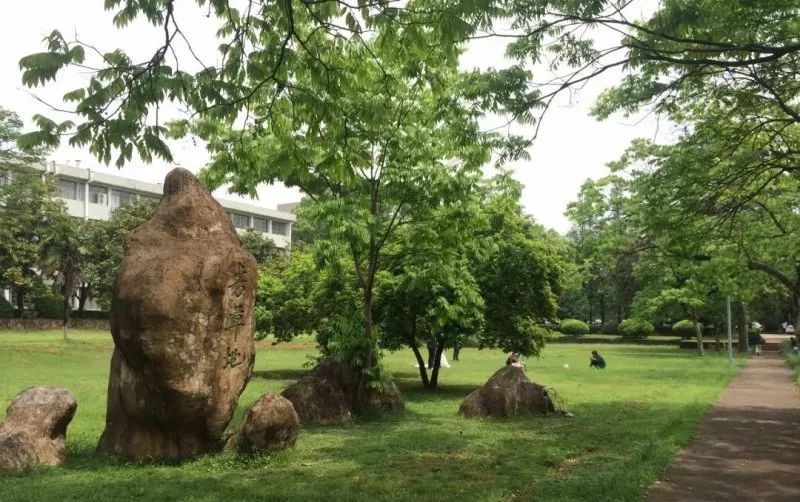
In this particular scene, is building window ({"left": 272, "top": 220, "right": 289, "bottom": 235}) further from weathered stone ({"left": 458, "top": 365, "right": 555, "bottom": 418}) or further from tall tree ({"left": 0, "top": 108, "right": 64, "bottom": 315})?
weathered stone ({"left": 458, "top": 365, "right": 555, "bottom": 418})

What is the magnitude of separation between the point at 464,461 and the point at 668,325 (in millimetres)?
59483

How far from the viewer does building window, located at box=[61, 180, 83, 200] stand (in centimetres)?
5483

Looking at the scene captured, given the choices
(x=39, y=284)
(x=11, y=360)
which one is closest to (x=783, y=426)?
(x=11, y=360)

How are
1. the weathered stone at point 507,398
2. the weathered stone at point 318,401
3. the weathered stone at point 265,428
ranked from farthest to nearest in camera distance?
the weathered stone at point 507,398 → the weathered stone at point 318,401 → the weathered stone at point 265,428

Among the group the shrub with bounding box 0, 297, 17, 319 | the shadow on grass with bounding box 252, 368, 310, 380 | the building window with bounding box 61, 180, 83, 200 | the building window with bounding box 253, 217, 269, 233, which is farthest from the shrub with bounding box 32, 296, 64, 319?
the shadow on grass with bounding box 252, 368, 310, 380

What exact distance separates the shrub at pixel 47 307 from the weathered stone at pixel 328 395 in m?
41.8

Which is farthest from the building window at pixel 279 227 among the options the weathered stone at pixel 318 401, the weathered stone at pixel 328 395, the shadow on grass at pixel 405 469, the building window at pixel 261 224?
the shadow on grass at pixel 405 469

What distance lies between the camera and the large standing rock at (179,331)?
28.7 feet

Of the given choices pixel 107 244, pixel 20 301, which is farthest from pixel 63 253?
pixel 20 301

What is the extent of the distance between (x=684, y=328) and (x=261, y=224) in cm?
4557

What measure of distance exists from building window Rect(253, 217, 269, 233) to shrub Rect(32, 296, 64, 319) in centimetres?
2961

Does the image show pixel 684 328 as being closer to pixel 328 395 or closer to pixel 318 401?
pixel 328 395

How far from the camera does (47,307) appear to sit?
4912 centimetres

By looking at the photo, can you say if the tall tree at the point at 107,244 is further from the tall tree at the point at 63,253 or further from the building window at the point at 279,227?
the building window at the point at 279,227
